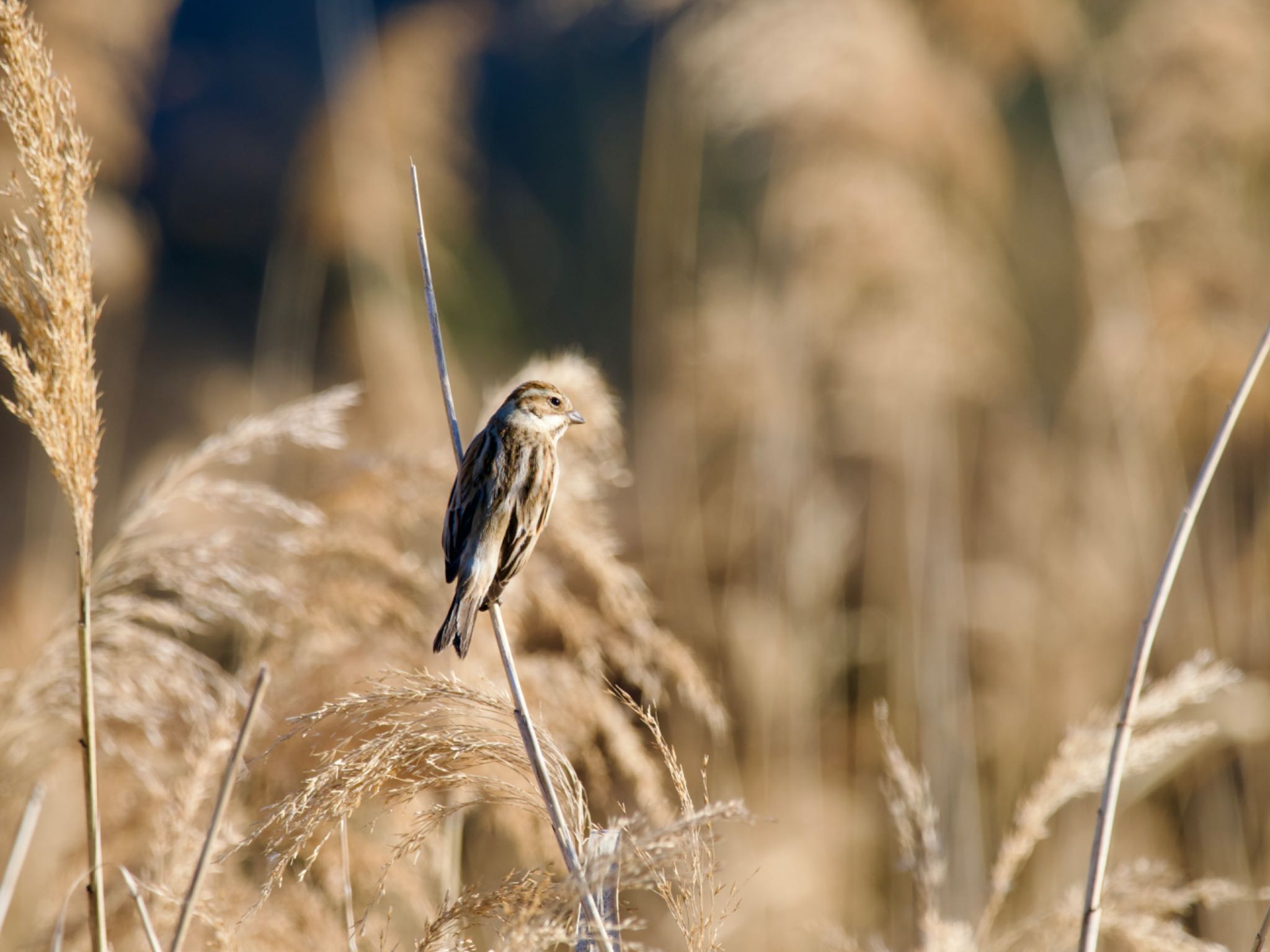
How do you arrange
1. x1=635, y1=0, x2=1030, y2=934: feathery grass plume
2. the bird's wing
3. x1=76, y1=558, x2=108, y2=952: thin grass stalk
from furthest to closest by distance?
x1=635, y1=0, x2=1030, y2=934: feathery grass plume < the bird's wing < x1=76, y1=558, x2=108, y2=952: thin grass stalk

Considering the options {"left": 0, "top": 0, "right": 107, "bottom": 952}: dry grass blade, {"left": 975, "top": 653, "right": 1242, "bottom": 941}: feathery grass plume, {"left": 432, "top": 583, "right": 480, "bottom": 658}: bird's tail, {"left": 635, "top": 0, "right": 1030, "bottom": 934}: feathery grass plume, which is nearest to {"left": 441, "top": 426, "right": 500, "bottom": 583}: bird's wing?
{"left": 432, "top": 583, "right": 480, "bottom": 658}: bird's tail

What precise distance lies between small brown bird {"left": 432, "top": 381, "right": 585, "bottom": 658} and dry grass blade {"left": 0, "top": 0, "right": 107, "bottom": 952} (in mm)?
563

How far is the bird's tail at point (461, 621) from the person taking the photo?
5.91 feet

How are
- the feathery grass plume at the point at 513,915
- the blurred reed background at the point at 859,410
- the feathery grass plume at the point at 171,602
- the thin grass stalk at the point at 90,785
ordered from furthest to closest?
1. the blurred reed background at the point at 859,410
2. the feathery grass plume at the point at 171,602
3. the thin grass stalk at the point at 90,785
4. the feathery grass plume at the point at 513,915

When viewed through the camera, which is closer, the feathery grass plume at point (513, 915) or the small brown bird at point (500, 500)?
the feathery grass plume at point (513, 915)

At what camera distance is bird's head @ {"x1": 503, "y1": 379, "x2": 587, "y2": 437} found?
7.20 feet

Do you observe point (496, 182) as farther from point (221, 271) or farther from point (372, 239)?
point (372, 239)

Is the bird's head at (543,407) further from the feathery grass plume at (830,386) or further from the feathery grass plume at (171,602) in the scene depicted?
the feathery grass plume at (830,386)

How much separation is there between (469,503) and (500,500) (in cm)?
8

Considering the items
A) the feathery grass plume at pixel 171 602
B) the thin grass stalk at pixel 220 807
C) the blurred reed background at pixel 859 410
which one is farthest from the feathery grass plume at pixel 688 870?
the blurred reed background at pixel 859 410

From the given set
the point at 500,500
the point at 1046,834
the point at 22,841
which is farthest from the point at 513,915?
the point at 1046,834

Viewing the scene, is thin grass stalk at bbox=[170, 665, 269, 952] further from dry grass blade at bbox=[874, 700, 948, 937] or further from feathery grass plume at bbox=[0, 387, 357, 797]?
dry grass blade at bbox=[874, 700, 948, 937]

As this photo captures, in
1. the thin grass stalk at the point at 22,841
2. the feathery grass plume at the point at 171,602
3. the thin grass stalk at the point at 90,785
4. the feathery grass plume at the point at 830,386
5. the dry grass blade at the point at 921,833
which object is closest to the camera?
the thin grass stalk at the point at 90,785

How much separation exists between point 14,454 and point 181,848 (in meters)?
8.41
